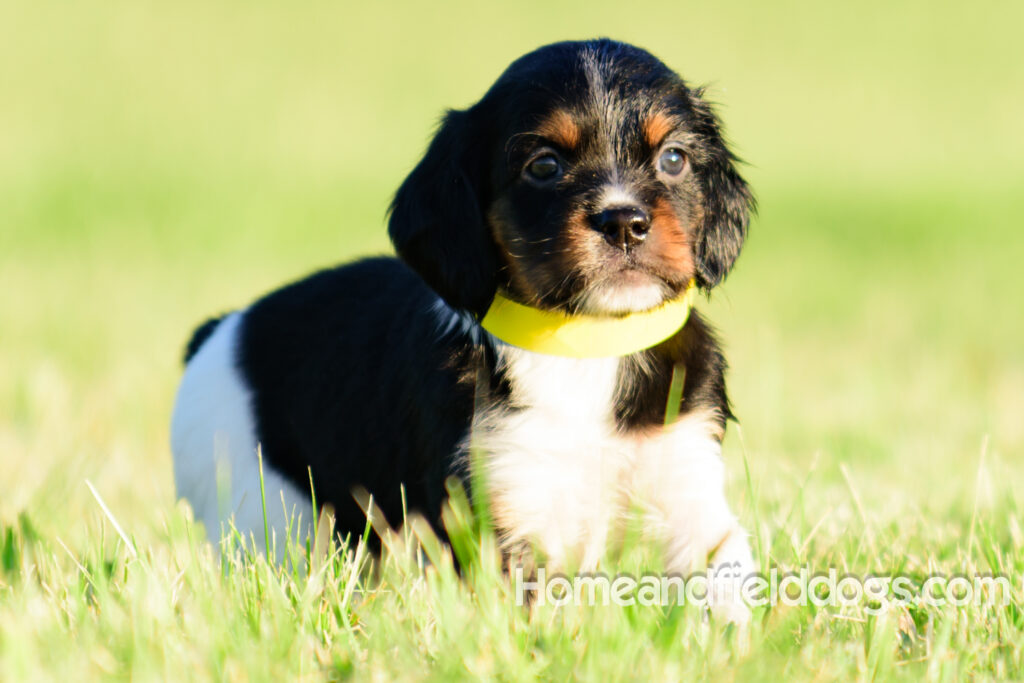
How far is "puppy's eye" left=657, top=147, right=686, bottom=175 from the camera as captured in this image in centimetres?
382

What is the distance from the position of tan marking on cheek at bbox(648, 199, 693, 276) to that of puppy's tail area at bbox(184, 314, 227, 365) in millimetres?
2725

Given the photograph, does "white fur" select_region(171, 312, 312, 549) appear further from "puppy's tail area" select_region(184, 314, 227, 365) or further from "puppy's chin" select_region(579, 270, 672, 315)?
"puppy's chin" select_region(579, 270, 672, 315)

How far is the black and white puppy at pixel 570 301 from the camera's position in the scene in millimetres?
3576

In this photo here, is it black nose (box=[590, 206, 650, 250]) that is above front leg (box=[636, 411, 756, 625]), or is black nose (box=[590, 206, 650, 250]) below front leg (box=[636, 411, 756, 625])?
above

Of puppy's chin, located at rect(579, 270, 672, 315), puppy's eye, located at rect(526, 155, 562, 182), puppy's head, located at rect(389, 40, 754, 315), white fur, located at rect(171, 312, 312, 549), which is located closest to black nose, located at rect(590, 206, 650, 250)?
puppy's head, located at rect(389, 40, 754, 315)

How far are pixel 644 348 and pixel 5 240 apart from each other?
37.2 ft

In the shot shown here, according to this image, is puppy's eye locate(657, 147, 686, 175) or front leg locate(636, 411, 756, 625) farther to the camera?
puppy's eye locate(657, 147, 686, 175)

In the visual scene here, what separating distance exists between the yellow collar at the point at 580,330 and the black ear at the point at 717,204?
0.28 meters

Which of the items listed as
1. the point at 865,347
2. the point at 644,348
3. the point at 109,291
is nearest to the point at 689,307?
the point at 644,348

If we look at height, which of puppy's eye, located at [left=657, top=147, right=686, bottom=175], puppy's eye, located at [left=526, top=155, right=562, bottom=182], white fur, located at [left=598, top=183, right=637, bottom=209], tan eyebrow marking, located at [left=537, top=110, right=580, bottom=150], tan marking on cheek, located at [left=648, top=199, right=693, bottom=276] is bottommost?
tan marking on cheek, located at [left=648, top=199, right=693, bottom=276]

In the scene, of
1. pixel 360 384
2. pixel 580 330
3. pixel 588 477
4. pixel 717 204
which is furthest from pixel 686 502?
pixel 360 384

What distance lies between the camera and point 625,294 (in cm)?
356

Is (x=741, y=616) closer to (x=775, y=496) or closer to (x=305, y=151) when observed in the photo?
(x=775, y=496)

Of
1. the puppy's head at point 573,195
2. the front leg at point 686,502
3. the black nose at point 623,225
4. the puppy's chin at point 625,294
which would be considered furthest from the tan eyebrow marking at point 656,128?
the front leg at point 686,502
